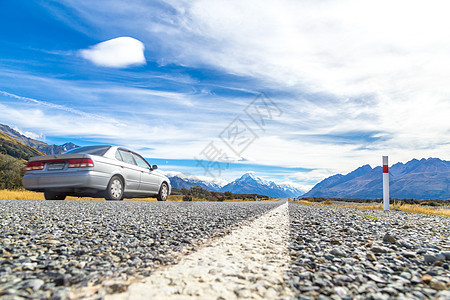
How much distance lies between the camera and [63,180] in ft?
28.0

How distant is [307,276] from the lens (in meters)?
2.21

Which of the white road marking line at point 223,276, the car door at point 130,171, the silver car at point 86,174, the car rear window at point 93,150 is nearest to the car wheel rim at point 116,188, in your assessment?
the silver car at point 86,174

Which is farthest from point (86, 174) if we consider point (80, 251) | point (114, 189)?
point (80, 251)

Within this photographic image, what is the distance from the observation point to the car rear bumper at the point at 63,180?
335 inches

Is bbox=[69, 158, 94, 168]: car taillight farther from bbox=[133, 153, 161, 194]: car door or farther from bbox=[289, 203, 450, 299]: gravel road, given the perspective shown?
bbox=[289, 203, 450, 299]: gravel road

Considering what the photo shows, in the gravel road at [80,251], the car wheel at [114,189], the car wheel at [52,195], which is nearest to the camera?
the gravel road at [80,251]

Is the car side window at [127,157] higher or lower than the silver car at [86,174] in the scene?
higher

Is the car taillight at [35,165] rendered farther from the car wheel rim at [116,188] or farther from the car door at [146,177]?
the car door at [146,177]

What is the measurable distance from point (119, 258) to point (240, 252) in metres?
1.25

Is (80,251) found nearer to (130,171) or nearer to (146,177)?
(130,171)

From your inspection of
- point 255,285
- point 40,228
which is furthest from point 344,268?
point 40,228

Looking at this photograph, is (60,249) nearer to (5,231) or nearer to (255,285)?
(5,231)

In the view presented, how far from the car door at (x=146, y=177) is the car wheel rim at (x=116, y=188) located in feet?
3.55

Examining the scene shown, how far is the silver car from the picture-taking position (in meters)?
8.56
